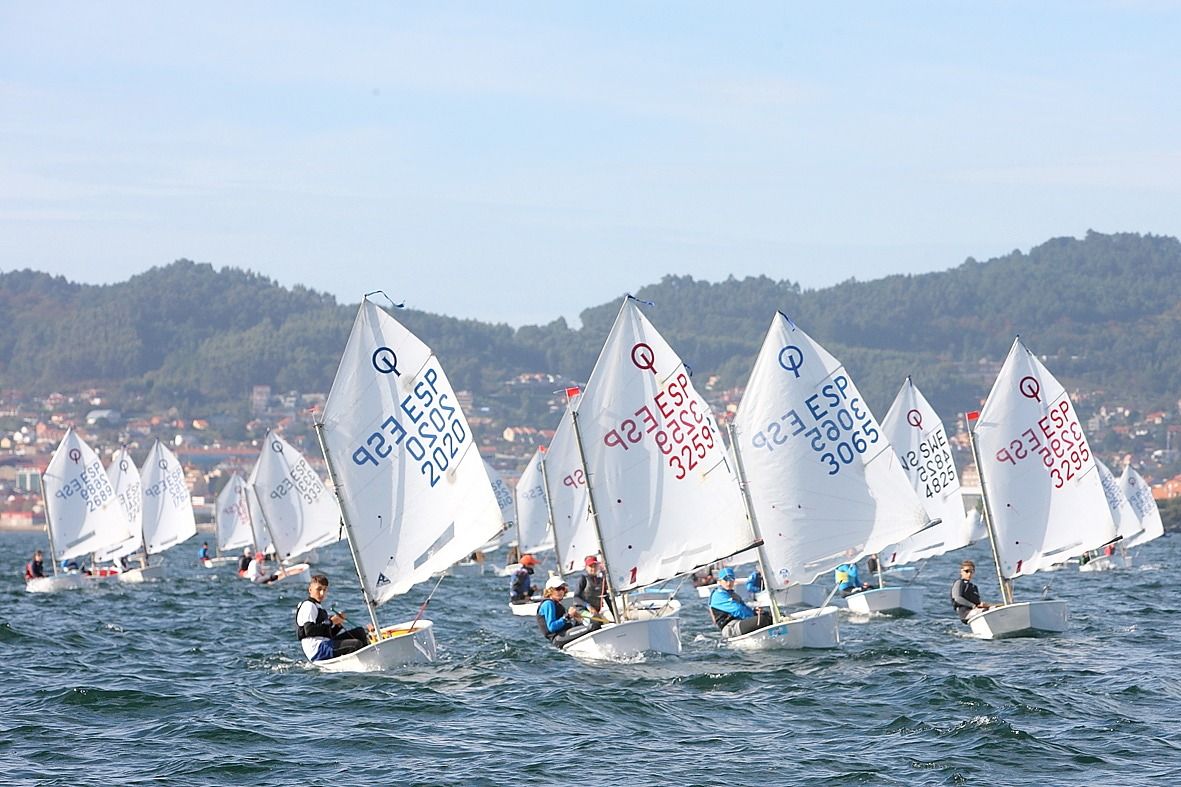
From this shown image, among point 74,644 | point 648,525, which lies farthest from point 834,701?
point 74,644

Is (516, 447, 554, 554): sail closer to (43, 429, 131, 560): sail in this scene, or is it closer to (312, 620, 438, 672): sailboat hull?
(43, 429, 131, 560): sail

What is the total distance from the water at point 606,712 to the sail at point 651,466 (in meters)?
1.68

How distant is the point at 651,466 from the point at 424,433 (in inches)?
140

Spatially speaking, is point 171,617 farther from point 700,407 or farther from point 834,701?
point 834,701

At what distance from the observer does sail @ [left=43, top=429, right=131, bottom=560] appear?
49844mm

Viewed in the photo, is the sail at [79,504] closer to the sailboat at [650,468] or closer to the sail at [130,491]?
the sail at [130,491]

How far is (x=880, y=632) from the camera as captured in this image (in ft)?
93.6

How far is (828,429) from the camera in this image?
2756 cm

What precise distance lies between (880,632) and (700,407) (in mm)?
6153

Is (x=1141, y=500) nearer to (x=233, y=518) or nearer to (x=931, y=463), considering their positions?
(x=931, y=463)

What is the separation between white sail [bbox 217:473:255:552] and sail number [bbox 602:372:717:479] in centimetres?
4899

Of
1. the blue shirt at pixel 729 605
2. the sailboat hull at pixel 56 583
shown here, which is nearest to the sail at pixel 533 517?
the sailboat hull at pixel 56 583

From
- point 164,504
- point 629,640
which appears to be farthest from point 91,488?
point 629,640

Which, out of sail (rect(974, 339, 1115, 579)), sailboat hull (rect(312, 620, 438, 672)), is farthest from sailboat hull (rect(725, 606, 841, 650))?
sailboat hull (rect(312, 620, 438, 672))
